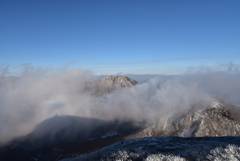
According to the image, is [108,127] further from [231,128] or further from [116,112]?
[231,128]

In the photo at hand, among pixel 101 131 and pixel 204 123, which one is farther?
pixel 101 131

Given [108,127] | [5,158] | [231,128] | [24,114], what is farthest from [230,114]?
[24,114]

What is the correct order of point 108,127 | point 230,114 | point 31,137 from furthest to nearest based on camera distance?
point 108,127
point 31,137
point 230,114

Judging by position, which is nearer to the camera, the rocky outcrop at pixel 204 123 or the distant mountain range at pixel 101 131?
the rocky outcrop at pixel 204 123

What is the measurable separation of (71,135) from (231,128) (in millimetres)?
115551

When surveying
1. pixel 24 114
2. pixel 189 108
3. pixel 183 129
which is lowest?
pixel 24 114

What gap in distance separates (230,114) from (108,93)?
141845 mm

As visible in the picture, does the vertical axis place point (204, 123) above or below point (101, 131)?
above

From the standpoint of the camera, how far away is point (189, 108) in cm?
9756

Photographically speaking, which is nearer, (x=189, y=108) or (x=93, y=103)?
(x=189, y=108)

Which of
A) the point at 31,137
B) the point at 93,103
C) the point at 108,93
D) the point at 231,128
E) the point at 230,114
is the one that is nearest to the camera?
the point at 231,128

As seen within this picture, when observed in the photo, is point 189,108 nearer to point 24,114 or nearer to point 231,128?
point 231,128

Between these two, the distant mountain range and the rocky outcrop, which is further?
the distant mountain range

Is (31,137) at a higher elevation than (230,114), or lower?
lower
